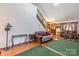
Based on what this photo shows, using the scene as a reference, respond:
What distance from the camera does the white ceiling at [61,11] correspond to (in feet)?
7.48

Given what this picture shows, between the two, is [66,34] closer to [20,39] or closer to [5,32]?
[20,39]

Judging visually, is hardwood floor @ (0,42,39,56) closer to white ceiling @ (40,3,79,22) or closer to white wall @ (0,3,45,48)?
white wall @ (0,3,45,48)

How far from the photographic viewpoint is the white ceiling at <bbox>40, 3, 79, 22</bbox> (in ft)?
7.48

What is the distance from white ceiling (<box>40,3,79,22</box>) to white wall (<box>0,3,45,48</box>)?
247 mm

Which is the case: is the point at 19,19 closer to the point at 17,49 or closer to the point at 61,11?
the point at 17,49

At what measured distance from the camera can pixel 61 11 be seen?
7.69 ft

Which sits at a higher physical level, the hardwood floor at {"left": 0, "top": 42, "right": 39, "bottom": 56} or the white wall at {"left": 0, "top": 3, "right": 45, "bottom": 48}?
the white wall at {"left": 0, "top": 3, "right": 45, "bottom": 48}

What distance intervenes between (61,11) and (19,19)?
2.63 feet

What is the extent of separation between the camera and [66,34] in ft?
7.68

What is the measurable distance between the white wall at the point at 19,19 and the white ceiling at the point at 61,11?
0.25 meters

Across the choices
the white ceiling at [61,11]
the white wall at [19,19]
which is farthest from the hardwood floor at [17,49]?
the white ceiling at [61,11]

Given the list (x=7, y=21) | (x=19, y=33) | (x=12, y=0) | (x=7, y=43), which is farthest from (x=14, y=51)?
(x=12, y=0)

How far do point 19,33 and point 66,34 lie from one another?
34.7 inches

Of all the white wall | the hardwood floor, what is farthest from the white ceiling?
the hardwood floor
